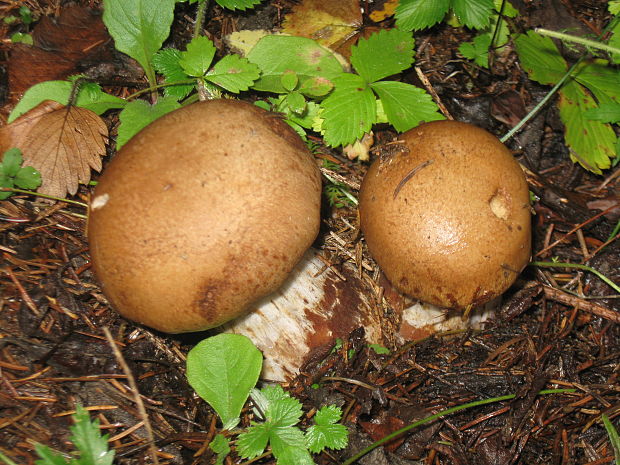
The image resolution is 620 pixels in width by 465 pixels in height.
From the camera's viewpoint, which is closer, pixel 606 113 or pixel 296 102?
pixel 296 102

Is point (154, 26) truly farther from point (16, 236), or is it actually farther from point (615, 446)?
point (615, 446)

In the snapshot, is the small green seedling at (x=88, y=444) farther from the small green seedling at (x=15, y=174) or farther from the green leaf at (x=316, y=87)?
the green leaf at (x=316, y=87)

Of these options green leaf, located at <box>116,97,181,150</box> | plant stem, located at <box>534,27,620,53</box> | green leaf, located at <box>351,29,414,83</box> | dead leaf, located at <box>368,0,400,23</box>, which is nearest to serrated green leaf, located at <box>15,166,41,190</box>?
green leaf, located at <box>116,97,181,150</box>

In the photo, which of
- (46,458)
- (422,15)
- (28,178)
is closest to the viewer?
(46,458)

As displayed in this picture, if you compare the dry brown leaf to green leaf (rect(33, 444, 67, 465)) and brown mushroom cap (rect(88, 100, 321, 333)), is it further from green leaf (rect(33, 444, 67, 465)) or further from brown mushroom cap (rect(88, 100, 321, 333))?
green leaf (rect(33, 444, 67, 465))

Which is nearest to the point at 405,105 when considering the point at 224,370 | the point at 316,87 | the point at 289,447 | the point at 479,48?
the point at 316,87

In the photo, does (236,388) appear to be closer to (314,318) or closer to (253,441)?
(253,441)
